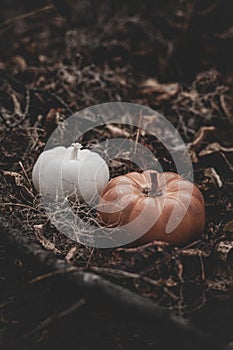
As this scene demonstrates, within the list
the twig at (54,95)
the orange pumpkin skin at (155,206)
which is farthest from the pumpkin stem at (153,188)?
the twig at (54,95)

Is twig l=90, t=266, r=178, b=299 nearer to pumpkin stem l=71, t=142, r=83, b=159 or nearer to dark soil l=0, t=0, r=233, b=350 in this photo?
dark soil l=0, t=0, r=233, b=350

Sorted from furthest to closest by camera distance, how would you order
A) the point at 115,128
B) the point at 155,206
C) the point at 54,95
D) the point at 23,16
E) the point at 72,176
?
the point at 23,16 → the point at 54,95 → the point at 115,128 → the point at 72,176 → the point at 155,206

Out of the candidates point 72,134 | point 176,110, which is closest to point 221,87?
point 176,110

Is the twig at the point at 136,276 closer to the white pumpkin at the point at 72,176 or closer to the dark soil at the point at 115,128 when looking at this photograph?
the dark soil at the point at 115,128

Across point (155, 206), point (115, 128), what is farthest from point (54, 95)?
point (155, 206)

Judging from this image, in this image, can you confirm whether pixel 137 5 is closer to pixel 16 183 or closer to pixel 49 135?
pixel 49 135

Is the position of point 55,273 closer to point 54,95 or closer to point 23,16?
point 54,95
